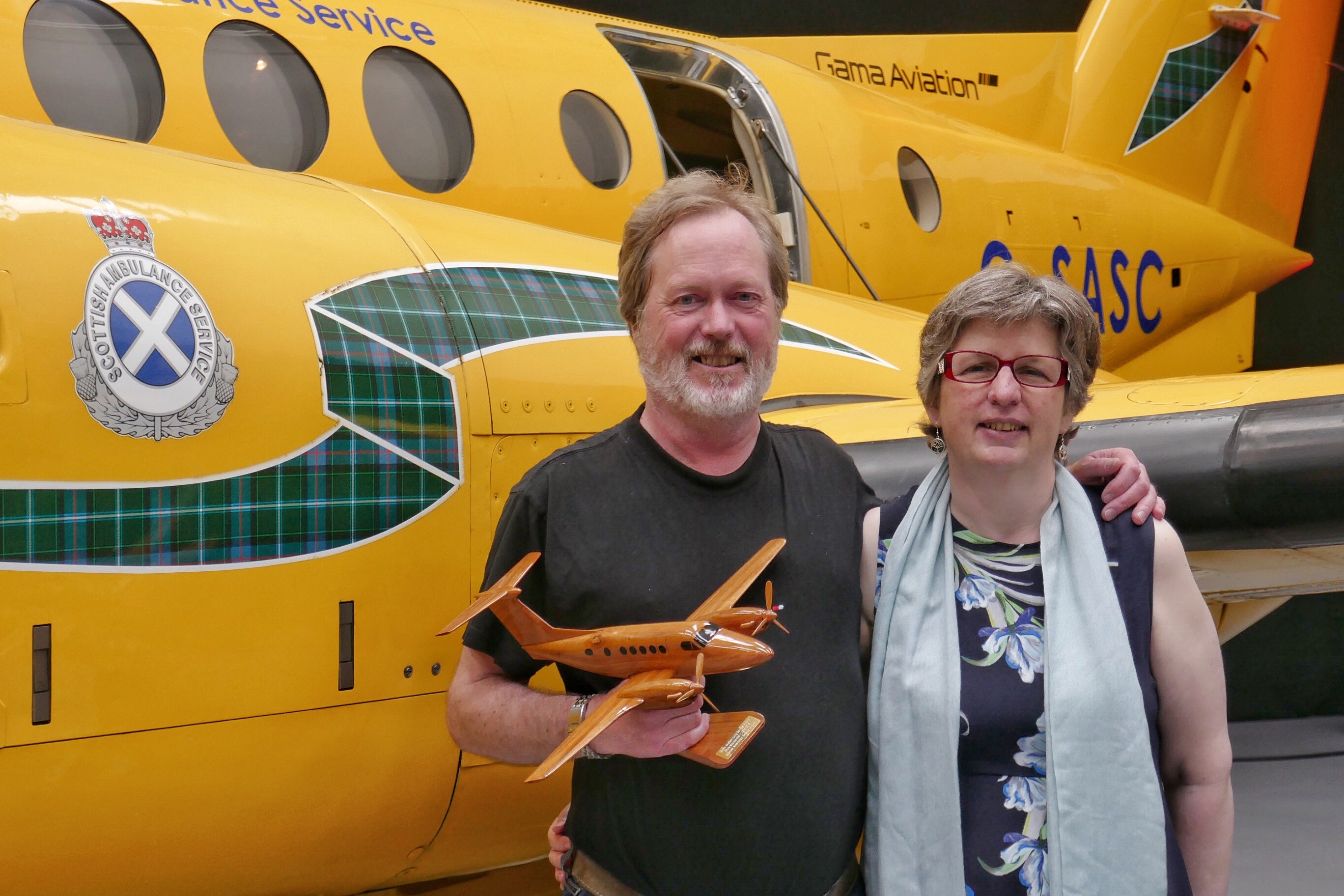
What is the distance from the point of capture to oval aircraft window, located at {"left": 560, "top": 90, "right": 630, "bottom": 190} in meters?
4.69

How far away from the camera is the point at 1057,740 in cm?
183

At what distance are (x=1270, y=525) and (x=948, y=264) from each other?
3292mm

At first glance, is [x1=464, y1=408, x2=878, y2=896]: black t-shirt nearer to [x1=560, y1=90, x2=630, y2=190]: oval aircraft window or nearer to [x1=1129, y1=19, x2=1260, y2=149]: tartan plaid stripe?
[x1=560, y1=90, x2=630, y2=190]: oval aircraft window

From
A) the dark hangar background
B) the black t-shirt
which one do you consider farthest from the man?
the dark hangar background

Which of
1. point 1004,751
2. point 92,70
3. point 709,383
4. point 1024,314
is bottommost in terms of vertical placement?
point 1004,751

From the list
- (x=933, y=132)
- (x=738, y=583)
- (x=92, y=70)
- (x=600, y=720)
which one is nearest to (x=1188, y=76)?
(x=933, y=132)

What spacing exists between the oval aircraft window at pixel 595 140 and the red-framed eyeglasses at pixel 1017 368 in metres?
2.94

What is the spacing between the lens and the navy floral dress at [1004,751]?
6.11 ft

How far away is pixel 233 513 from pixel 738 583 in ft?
4.53

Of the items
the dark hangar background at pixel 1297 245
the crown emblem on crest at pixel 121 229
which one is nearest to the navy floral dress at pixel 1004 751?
the crown emblem on crest at pixel 121 229

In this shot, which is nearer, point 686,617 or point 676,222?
point 686,617

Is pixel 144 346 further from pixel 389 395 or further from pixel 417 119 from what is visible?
pixel 417 119

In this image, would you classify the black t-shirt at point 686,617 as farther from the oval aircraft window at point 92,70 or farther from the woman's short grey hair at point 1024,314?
the oval aircraft window at point 92,70

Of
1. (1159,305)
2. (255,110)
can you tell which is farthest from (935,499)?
(1159,305)
